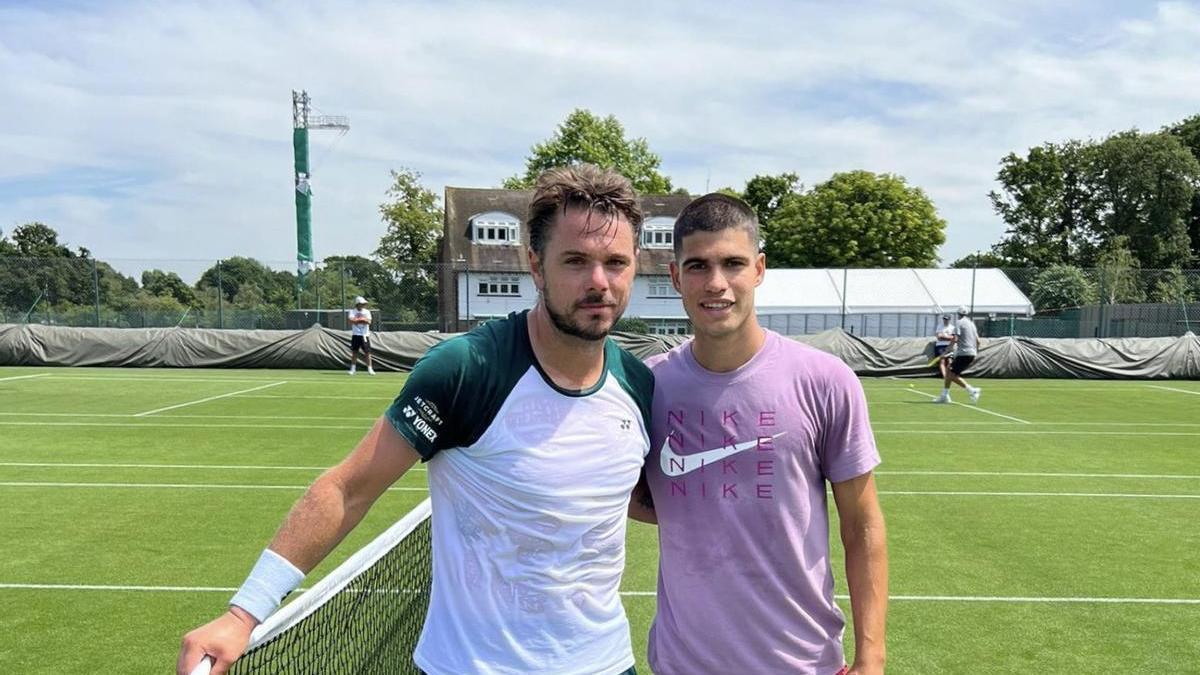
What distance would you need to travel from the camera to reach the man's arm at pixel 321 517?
5.64ft

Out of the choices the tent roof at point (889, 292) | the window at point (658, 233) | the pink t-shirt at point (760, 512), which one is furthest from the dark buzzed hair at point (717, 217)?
the window at point (658, 233)

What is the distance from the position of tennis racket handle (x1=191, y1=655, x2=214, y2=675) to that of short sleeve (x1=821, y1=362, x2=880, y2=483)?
5.34 ft

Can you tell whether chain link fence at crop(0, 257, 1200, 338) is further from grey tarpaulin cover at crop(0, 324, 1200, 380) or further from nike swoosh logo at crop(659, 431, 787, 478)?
nike swoosh logo at crop(659, 431, 787, 478)

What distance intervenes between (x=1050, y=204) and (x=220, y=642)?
239 ft

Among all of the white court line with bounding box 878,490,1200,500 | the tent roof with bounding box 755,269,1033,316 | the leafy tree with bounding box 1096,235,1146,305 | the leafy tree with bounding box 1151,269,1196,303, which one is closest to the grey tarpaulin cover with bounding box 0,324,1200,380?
the leafy tree with bounding box 1096,235,1146,305

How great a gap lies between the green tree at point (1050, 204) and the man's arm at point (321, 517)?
2742 inches

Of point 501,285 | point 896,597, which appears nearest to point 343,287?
point 501,285

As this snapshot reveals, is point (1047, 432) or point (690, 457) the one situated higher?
point (690, 457)

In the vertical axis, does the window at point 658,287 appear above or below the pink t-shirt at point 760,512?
above

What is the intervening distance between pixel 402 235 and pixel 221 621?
57.3 meters

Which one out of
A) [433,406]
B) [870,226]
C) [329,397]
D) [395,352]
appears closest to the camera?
[433,406]

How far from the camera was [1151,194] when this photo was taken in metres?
58.2

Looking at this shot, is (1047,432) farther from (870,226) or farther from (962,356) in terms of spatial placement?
(870,226)

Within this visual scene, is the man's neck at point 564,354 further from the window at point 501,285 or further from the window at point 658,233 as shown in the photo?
the window at point 658,233
